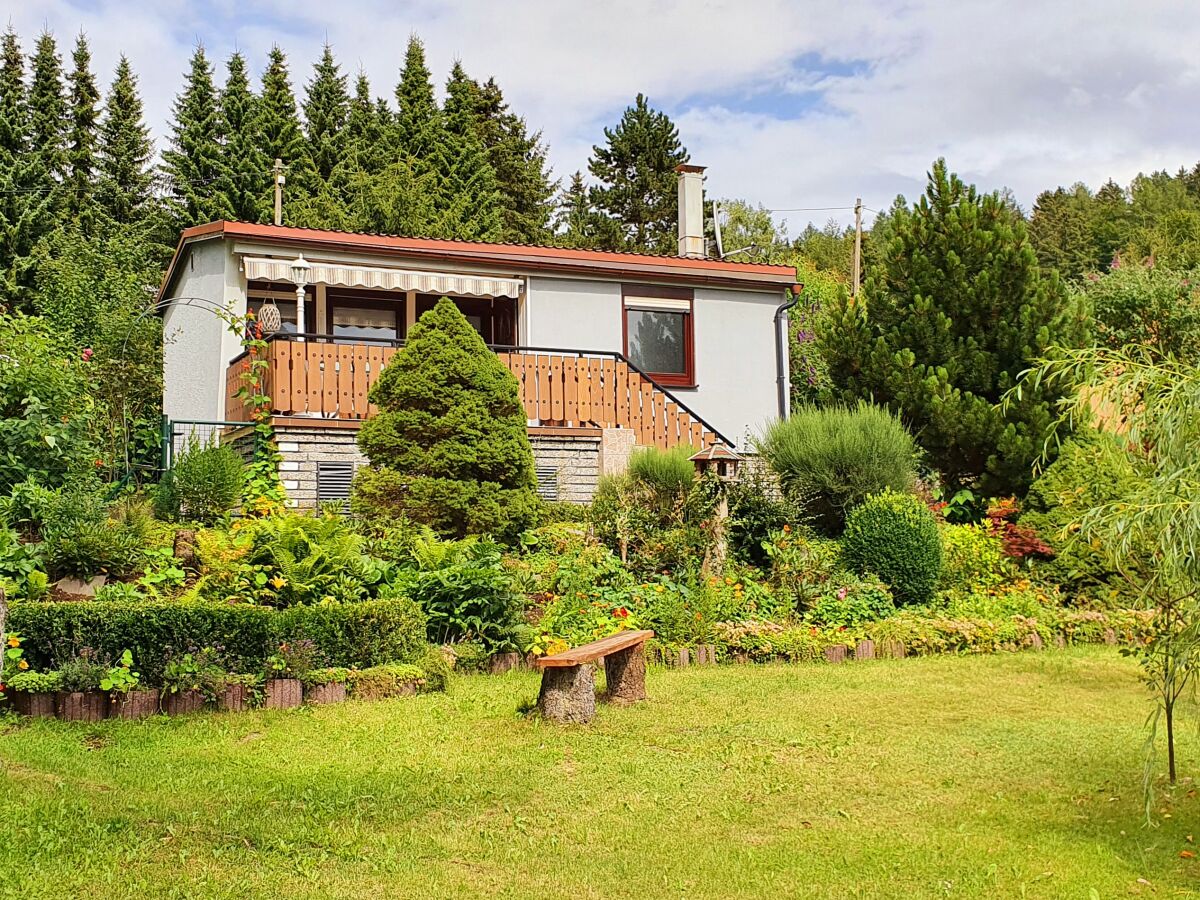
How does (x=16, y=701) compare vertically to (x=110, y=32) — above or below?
below

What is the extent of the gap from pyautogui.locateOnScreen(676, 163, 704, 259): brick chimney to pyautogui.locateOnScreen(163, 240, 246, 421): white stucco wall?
865cm

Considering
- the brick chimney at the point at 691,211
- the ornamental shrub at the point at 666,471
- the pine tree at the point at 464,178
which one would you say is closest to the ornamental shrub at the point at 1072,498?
the ornamental shrub at the point at 666,471

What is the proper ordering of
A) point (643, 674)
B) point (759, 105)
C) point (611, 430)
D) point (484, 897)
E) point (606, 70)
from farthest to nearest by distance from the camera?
point (606, 70), point (759, 105), point (611, 430), point (643, 674), point (484, 897)

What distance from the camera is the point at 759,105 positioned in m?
19.7

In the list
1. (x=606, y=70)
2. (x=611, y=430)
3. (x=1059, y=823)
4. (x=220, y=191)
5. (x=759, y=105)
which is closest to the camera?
(x=1059, y=823)

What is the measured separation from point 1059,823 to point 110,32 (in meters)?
37.7

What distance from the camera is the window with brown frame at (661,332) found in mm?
19016

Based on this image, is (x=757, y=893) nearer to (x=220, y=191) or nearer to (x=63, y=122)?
(x=220, y=191)

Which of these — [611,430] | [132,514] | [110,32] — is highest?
[110,32]

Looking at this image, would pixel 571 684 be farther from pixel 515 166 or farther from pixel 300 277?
pixel 515 166

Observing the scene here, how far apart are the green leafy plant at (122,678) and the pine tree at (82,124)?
3017 centimetres

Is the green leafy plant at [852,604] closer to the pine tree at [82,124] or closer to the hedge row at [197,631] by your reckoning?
the hedge row at [197,631]

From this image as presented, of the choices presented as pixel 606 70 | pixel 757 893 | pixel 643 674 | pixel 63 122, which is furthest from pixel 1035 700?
pixel 63 122

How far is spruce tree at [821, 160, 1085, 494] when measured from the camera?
1538cm
